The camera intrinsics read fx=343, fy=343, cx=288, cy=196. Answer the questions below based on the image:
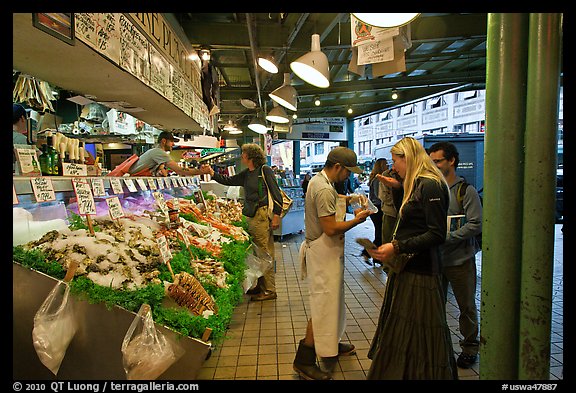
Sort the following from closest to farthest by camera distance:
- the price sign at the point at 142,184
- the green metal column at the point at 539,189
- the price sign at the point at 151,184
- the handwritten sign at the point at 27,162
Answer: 1. the green metal column at the point at 539,189
2. the handwritten sign at the point at 27,162
3. the price sign at the point at 142,184
4. the price sign at the point at 151,184

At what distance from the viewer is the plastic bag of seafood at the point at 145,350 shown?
1.89 meters

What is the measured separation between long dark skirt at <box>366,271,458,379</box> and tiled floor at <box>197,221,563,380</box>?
0.81 meters

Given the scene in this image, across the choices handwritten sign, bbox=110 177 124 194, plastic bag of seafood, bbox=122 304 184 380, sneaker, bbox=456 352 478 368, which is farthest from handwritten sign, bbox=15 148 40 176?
sneaker, bbox=456 352 478 368

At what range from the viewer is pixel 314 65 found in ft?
12.1

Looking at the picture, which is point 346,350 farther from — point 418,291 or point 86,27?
point 86,27

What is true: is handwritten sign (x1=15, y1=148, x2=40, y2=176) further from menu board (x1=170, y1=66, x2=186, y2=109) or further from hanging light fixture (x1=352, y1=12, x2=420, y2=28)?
hanging light fixture (x1=352, y1=12, x2=420, y2=28)

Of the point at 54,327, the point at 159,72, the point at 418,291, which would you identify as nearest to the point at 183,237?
the point at 54,327

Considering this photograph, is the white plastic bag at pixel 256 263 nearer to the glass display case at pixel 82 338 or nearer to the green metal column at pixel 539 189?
the glass display case at pixel 82 338

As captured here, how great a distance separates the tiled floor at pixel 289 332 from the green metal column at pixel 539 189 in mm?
1543

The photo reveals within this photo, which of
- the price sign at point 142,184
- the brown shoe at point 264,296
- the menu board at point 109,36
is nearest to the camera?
the menu board at point 109,36

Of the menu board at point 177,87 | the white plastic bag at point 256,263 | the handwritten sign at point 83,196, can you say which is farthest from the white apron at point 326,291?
the menu board at point 177,87
